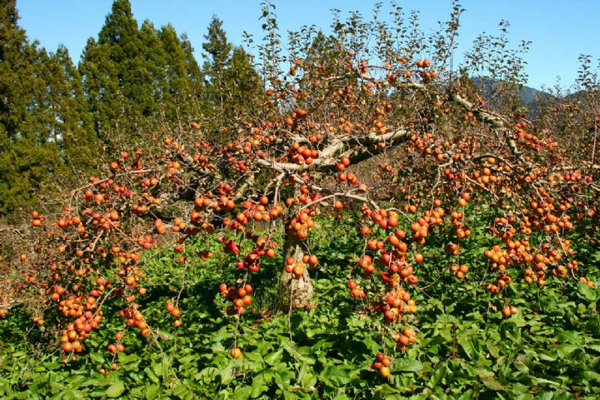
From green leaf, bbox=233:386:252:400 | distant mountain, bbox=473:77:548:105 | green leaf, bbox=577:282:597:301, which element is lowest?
green leaf, bbox=233:386:252:400

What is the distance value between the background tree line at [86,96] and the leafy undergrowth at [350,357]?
11.3ft

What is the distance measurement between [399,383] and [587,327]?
1.56 meters

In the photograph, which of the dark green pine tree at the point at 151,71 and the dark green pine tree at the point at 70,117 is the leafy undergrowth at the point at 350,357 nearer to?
the dark green pine tree at the point at 70,117

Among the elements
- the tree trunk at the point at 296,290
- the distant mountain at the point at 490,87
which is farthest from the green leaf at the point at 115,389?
the distant mountain at the point at 490,87

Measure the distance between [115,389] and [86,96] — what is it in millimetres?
11142

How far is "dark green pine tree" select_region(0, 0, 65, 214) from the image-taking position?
8.94 m

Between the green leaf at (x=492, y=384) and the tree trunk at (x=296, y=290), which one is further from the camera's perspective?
the tree trunk at (x=296, y=290)

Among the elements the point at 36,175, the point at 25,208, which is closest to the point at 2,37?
the point at 36,175

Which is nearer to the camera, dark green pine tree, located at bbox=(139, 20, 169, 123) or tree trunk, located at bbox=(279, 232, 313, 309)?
tree trunk, located at bbox=(279, 232, 313, 309)

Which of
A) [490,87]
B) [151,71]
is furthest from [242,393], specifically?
[151,71]

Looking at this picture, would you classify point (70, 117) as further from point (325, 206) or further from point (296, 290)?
point (325, 206)

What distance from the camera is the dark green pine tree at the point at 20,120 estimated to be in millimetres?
8938

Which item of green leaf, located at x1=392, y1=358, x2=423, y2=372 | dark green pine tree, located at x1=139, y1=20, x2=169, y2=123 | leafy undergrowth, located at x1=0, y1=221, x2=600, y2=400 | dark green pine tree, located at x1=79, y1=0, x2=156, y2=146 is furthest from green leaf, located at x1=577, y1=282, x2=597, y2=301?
dark green pine tree, located at x1=139, y1=20, x2=169, y2=123

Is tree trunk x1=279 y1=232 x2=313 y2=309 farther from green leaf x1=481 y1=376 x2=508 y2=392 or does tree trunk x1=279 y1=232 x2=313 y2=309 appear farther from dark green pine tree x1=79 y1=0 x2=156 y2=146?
dark green pine tree x1=79 y1=0 x2=156 y2=146
